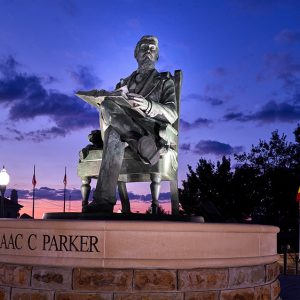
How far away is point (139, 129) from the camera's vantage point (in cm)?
577

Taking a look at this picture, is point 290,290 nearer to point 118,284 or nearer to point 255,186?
point 118,284

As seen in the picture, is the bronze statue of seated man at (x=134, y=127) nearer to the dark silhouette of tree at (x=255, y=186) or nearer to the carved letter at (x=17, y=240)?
the carved letter at (x=17, y=240)

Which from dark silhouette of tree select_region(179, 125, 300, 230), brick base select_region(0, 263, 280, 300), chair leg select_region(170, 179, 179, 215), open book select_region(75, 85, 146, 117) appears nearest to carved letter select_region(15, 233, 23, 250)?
brick base select_region(0, 263, 280, 300)

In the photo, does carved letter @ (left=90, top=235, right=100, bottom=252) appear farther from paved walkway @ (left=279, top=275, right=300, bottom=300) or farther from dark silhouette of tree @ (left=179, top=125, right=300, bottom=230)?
dark silhouette of tree @ (left=179, top=125, right=300, bottom=230)

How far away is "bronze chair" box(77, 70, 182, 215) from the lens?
586cm

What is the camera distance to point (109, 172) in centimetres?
552

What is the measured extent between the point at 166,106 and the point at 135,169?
2.78ft

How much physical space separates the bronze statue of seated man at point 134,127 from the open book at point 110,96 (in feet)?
0.13

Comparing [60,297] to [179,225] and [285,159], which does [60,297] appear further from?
[285,159]

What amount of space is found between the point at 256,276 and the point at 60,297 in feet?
5.99

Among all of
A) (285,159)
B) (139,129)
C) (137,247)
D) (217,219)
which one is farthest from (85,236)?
(285,159)

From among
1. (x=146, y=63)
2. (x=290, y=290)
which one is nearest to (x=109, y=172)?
(x=146, y=63)

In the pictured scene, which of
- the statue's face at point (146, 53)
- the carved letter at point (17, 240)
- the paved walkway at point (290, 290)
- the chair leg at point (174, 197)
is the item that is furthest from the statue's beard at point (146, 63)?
the paved walkway at point (290, 290)

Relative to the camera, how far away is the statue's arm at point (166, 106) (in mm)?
5926
